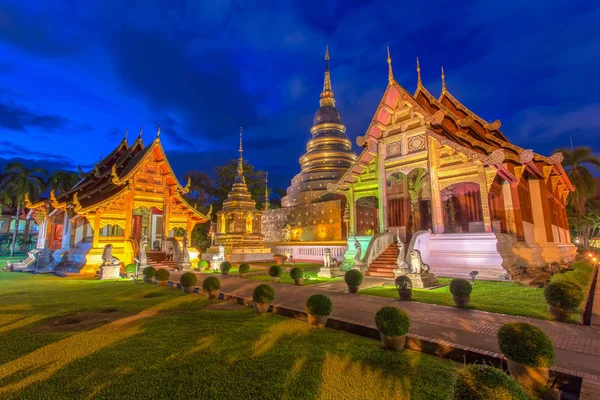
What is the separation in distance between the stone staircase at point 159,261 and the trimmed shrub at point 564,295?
1649 cm

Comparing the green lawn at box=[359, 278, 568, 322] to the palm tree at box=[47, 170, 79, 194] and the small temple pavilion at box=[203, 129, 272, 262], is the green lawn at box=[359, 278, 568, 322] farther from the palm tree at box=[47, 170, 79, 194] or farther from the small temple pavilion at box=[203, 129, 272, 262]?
the palm tree at box=[47, 170, 79, 194]

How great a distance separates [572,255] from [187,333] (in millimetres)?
29042

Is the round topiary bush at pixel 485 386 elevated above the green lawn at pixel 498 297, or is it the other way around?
the round topiary bush at pixel 485 386

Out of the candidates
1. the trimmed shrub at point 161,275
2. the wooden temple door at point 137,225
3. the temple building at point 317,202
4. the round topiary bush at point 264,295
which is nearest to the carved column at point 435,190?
A: the temple building at point 317,202

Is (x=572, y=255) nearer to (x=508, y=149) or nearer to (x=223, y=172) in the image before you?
(x=508, y=149)

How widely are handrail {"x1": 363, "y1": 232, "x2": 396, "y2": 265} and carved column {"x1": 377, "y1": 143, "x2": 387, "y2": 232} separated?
2.16 ft

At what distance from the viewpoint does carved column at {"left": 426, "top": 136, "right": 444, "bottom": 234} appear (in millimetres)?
13586

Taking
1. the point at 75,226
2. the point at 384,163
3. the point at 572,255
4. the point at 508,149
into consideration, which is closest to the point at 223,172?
the point at 75,226

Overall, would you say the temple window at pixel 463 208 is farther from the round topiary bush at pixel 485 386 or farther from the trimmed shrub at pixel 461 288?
the round topiary bush at pixel 485 386

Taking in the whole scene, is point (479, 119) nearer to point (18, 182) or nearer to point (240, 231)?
point (240, 231)

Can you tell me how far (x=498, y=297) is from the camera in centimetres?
812

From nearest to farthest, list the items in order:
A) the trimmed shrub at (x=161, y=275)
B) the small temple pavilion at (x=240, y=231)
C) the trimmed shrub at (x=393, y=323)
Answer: the trimmed shrub at (x=393, y=323), the trimmed shrub at (x=161, y=275), the small temple pavilion at (x=240, y=231)

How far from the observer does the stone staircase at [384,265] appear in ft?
41.3

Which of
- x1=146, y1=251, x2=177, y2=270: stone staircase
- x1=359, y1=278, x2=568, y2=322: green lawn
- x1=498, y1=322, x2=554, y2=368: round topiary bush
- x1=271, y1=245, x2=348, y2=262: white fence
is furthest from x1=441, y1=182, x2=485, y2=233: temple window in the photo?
x1=146, y1=251, x2=177, y2=270: stone staircase
